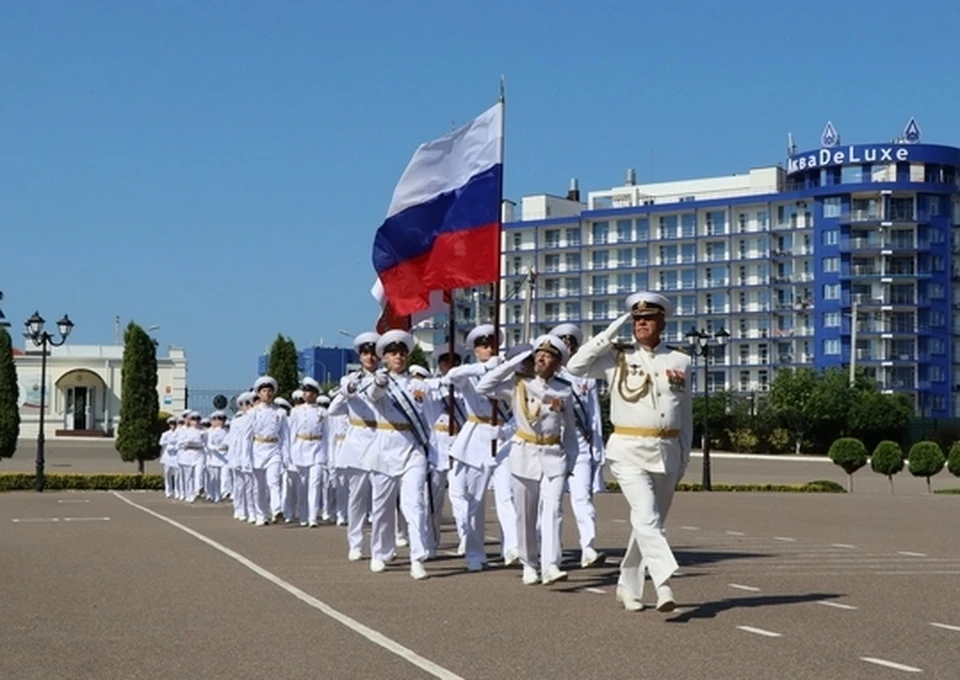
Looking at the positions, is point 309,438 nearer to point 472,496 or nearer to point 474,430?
point 474,430

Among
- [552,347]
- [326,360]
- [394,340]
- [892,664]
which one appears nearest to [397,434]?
[394,340]

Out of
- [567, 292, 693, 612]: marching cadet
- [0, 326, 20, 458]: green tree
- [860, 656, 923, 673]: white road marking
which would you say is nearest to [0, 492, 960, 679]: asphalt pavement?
[860, 656, 923, 673]: white road marking

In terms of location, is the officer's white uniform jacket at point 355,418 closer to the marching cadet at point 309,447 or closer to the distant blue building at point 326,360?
the marching cadet at point 309,447

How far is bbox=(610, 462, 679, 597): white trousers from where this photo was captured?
462 inches

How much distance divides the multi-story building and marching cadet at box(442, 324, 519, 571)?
99.2 metres

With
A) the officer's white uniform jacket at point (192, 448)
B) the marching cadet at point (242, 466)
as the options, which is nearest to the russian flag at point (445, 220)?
the marching cadet at point (242, 466)

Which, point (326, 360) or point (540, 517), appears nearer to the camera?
point (540, 517)

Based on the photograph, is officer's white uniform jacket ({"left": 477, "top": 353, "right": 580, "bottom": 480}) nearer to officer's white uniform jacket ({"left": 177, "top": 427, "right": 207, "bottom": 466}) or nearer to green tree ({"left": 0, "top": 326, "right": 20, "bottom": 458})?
officer's white uniform jacket ({"left": 177, "top": 427, "right": 207, "bottom": 466})

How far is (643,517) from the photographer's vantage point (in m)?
11.9

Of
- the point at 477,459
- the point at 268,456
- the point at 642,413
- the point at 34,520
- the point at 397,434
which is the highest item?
the point at 642,413

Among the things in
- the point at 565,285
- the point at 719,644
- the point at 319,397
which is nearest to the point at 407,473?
the point at 719,644

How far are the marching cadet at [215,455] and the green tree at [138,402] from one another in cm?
1548

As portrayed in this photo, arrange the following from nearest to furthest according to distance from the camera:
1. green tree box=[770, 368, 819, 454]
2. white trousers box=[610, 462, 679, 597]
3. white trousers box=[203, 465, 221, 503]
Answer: white trousers box=[610, 462, 679, 597]
white trousers box=[203, 465, 221, 503]
green tree box=[770, 368, 819, 454]

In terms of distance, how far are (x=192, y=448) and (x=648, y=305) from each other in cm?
2738
